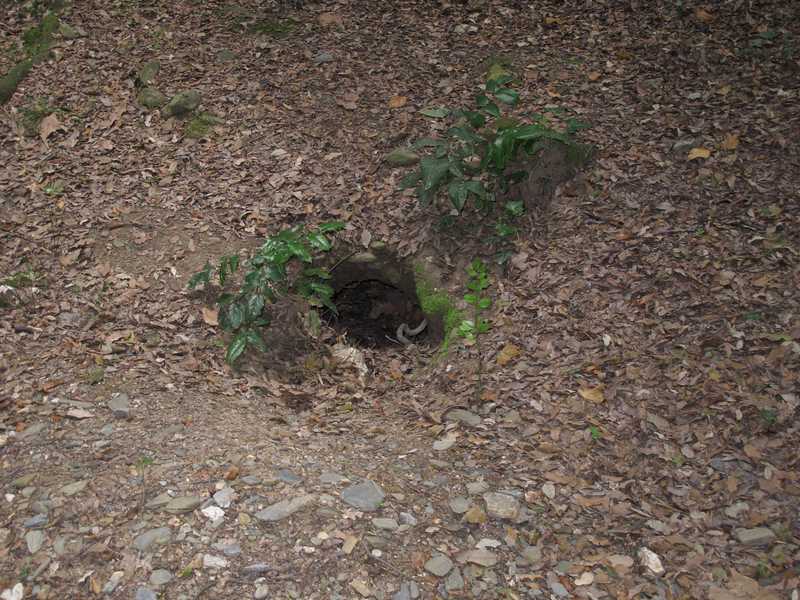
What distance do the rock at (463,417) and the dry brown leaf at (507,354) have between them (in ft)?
1.28

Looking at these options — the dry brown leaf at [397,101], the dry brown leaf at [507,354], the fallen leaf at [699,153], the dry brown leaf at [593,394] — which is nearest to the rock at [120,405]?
the dry brown leaf at [507,354]

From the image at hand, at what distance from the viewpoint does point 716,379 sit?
11.5 ft

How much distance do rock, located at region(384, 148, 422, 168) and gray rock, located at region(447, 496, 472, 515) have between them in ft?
9.09

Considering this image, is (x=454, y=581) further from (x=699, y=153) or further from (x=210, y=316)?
(x=699, y=153)

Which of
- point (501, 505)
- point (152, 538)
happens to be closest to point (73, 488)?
point (152, 538)

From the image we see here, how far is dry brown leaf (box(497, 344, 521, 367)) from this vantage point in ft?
12.9

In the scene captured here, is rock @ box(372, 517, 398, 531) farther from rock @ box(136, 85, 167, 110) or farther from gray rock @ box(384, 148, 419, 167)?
rock @ box(136, 85, 167, 110)

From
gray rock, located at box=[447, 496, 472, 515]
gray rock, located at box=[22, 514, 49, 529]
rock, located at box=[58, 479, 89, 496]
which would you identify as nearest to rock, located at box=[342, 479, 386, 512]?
gray rock, located at box=[447, 496, 472, 515]

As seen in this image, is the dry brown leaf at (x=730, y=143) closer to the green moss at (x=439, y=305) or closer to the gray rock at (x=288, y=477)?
the green moss at (x=439, y=305)

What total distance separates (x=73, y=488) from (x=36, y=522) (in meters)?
0.21

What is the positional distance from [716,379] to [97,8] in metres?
6.27

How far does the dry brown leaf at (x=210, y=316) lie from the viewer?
428cm

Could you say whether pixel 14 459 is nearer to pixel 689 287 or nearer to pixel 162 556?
pixel 162 556

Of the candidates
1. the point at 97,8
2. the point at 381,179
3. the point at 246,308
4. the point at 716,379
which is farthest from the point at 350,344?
the point at 97,8
